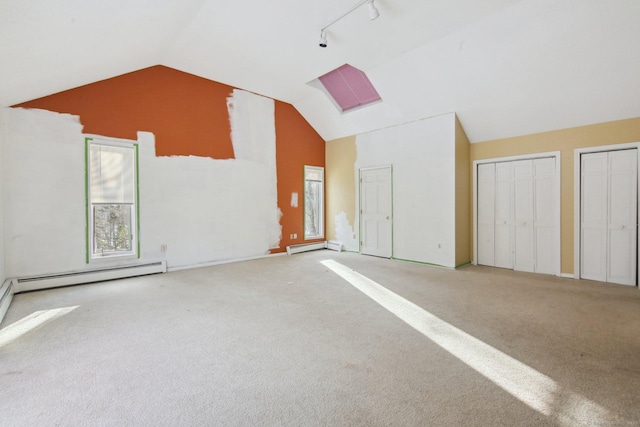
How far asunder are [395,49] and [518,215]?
3.55 metres

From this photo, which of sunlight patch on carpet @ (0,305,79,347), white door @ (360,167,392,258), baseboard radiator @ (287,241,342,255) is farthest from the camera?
baseboard radiator @ (287,241,342,255)

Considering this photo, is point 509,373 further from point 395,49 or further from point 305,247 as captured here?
point 305,247

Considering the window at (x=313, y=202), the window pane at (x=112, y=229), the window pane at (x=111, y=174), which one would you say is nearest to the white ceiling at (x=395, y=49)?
the window pane at (x=111, y=174)

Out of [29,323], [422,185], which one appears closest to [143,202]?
[29,323]

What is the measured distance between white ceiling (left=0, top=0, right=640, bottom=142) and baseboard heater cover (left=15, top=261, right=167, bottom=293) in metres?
2.38

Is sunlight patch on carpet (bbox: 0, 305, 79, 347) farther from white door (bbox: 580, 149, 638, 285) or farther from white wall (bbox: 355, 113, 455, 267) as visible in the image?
white door (bbox: 580, 149, 638, 285)

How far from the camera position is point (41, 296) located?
388cm

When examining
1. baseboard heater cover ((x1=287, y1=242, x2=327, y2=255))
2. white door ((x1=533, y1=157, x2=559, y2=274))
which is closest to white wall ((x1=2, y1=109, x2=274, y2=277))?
baseboard heater cover ((x1=287, y1=242, x2=327, y2=255))

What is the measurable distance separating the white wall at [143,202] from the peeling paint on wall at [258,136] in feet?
0.30

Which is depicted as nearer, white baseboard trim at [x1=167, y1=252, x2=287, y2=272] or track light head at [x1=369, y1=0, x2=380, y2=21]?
track light head at [x1=369, y1=0, x2=380, y2=21]

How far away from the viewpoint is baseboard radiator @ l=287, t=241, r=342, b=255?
698 cm

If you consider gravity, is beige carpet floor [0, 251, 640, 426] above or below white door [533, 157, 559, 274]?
below

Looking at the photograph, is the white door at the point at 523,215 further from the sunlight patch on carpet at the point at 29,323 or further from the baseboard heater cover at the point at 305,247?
the sunlight patch on carpet at the point at 29,323

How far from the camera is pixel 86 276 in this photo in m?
4.44
